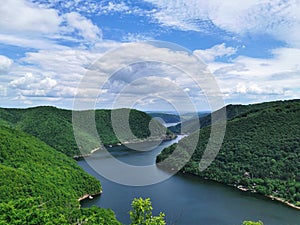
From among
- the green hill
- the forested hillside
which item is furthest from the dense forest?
the forested hillside

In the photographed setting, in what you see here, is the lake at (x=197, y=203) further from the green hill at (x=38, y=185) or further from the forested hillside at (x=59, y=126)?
the forested hillside at (x=59, y=126)

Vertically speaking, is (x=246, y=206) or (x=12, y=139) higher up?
(x=12, y=139)

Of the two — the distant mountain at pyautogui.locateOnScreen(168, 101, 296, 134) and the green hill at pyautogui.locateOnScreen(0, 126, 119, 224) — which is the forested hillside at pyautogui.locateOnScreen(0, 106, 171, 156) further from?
the green hill at pyautogui.locateOnScreen(0, 126, 119, 224)

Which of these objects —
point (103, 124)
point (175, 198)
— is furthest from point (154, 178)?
point (103, 124)

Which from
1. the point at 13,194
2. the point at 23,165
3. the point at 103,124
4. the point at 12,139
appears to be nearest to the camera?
the point at 13,194

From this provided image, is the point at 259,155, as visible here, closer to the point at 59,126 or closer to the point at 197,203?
the point at 197,203

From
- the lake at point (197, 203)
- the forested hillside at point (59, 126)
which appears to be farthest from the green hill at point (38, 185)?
the forested hillside at point (59, 126)

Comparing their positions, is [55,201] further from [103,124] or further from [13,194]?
[103,124]
